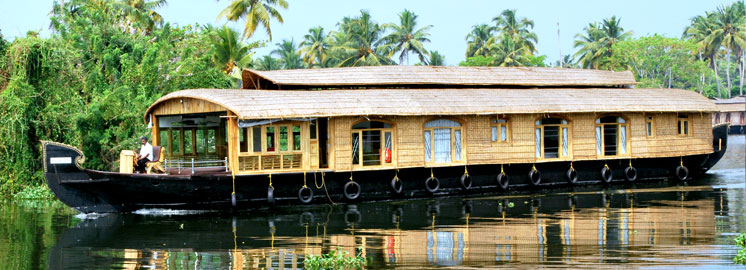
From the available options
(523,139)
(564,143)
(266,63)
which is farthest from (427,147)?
(266,63)

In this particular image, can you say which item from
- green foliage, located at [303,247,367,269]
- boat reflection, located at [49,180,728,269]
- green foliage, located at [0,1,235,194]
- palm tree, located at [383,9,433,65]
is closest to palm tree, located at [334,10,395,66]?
palm tree, located at [383,9,433,65]

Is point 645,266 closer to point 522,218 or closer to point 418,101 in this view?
point 522,218

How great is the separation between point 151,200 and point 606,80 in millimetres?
11746

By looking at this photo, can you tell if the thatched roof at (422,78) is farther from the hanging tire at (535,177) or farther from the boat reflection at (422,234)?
the boat reflection at (422,234)

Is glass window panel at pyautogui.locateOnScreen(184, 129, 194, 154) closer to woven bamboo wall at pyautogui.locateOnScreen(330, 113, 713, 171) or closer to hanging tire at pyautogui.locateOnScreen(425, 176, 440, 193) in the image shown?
woven bamboo wall at pyautogui.locateOnScreen(330, 113, 713, 171)

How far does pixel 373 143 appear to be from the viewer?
16922 millimetres

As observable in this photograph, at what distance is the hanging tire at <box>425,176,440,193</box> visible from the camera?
17094 mm

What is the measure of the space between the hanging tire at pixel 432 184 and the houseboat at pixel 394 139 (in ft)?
0.09

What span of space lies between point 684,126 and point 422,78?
280 inches

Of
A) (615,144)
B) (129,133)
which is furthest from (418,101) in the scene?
(129,133)

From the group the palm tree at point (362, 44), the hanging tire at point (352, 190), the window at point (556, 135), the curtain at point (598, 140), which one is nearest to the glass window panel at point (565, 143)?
the window at point (556, 135)

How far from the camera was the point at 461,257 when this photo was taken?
34.1ft

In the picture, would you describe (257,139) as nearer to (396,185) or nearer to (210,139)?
(210,139)

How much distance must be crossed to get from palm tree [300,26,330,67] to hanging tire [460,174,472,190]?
1232 inches
